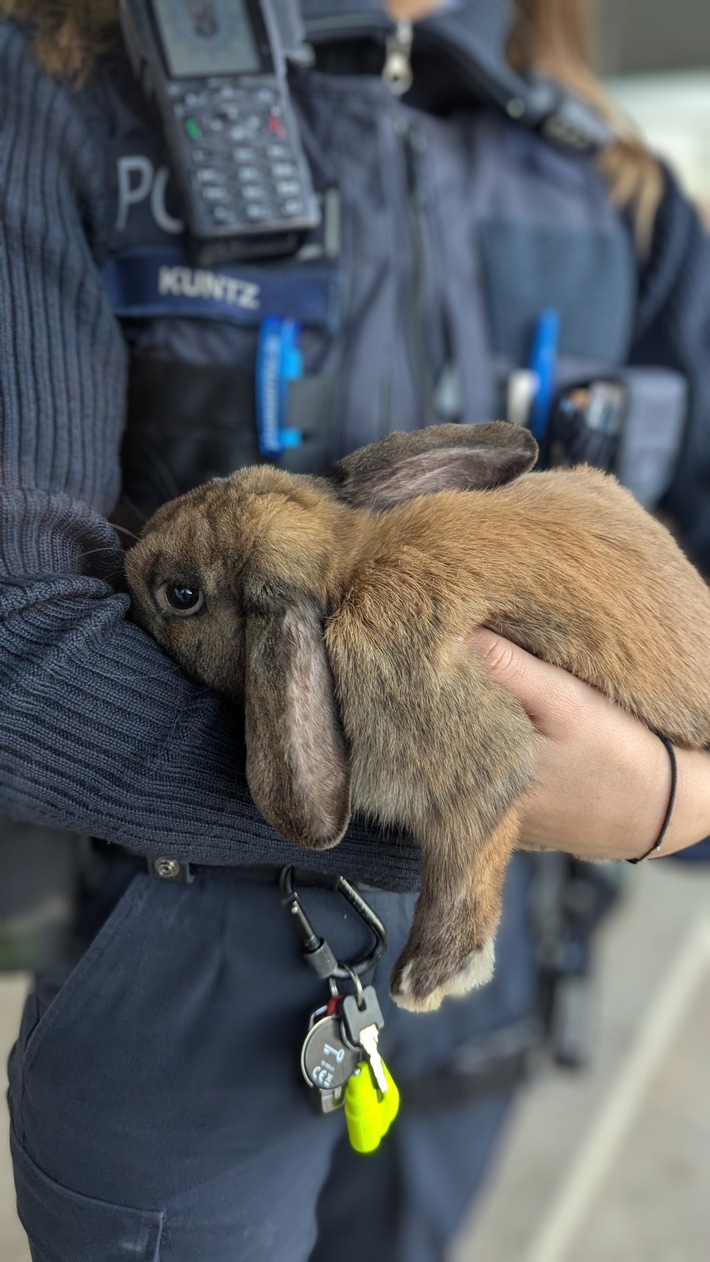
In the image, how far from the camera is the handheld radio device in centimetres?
109

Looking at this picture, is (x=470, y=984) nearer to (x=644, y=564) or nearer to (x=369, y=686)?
(x=369, y=686)

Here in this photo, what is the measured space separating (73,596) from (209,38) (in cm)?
64

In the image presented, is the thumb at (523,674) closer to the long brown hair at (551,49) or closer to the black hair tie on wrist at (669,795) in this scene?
the black hair tie on wrist at (669,795)

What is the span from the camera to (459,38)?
1391mm

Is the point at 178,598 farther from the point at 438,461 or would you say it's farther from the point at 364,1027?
the point at 364,1027

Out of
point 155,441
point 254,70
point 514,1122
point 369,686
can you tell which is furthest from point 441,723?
point 514,1122

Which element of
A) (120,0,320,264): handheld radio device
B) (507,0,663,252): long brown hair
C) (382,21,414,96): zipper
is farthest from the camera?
(507,0,663,252): long brown hair

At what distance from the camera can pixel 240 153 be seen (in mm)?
1147

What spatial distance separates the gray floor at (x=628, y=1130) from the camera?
8.11ft

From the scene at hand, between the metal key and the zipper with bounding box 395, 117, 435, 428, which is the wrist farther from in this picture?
the zipper with bounding box 395, 117, 435, 428

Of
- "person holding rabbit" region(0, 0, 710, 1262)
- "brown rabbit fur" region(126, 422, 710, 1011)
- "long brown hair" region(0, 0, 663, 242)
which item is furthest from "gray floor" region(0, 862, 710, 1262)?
"brown rabbit fur" region(126, 422, 710, 1011)

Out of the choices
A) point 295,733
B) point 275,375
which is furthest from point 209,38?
point 295,733

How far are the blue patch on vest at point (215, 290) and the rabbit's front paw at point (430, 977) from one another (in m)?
0.76

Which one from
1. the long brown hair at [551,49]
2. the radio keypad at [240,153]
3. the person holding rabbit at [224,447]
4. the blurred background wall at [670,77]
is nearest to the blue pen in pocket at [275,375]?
the person holding rabbit at [224,447]
